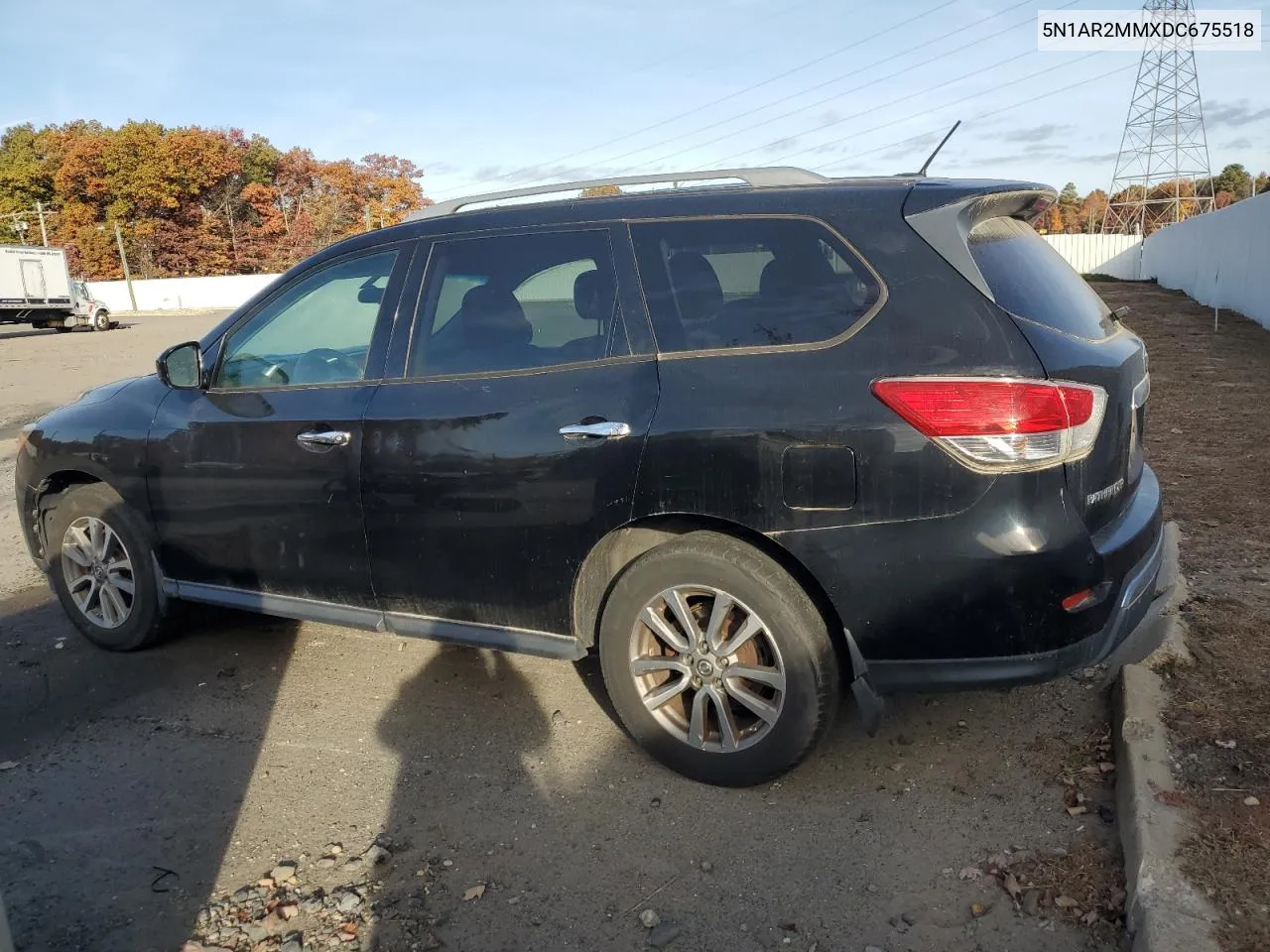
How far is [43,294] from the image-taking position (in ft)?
116

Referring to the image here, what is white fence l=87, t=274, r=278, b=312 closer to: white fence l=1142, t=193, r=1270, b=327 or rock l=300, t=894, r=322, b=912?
white fence l=1142, t=193, r=1270, b=327

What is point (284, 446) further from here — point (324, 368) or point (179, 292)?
point (179, 292)

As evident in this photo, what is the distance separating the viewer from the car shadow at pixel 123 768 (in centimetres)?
299

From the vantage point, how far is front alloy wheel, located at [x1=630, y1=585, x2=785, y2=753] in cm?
330

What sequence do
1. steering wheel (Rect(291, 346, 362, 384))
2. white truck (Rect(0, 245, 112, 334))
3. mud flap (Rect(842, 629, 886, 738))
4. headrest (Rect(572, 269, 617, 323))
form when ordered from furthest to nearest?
white truck (Rect(0, 245, 112, 334)) < steering wheel (Rect(291, 346, 362, 384)) < headrest (Rect(572, 269, 617, 323)) < mud flap (Rect(842, 629, 886, 738))

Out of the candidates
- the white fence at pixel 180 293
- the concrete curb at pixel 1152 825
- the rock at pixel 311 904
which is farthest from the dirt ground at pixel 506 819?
the white fence at pixel 180 293

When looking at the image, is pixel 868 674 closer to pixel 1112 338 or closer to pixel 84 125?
pixel 1112 338

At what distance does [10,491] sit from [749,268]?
768 cm

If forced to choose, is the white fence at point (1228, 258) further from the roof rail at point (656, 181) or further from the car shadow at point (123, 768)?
the car shadow at point (123, 768)

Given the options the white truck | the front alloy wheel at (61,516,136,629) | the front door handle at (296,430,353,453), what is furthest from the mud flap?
the white truck

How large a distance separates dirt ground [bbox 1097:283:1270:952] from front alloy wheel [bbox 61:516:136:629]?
4430 mm

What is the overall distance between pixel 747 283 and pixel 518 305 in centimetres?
92

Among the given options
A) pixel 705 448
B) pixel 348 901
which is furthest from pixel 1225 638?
pixel 348 901

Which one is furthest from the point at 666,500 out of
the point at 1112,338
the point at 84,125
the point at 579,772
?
the point at 84,125
